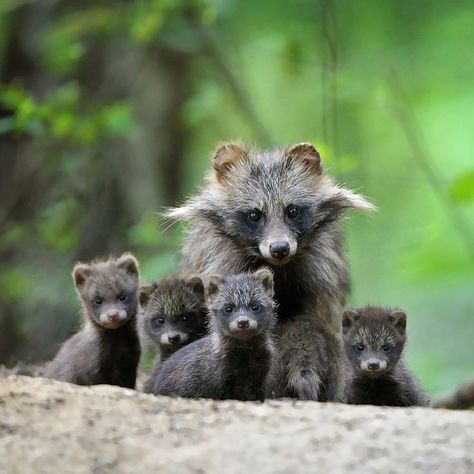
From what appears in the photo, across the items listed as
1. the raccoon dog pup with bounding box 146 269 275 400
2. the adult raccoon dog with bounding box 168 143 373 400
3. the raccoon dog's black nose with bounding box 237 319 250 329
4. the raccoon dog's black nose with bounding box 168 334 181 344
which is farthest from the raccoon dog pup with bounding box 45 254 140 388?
the raccoon dog's black nose with bounding box 237 319 250 329

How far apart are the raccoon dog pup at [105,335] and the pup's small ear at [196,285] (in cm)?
62

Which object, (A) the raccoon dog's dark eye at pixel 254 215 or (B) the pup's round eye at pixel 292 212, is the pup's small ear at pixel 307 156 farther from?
(A) the raccoon dog's dark eye at pixel 254 215

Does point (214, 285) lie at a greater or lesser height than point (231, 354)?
greater

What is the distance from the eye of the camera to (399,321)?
23.5ft

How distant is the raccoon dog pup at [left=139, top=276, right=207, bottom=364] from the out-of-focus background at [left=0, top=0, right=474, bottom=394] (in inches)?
131

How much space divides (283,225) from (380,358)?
1.31 meters

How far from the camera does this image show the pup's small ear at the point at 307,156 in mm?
8148

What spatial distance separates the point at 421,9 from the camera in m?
14.5

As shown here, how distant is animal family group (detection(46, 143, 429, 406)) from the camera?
22.5 feet

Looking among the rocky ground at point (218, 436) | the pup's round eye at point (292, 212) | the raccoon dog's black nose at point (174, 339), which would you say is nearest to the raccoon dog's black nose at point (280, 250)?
the pup's round eye at point (292, 212)

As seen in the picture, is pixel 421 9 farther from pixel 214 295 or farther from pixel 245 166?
pixel 214 295

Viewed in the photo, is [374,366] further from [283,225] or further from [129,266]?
[129,266]

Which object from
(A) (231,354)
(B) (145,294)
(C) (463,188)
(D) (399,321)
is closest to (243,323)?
(A) (231,354)

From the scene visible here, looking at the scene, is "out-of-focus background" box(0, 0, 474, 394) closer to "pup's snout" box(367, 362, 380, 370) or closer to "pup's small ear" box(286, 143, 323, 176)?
"pup's small ear" box(286, 143, 323, 176)
